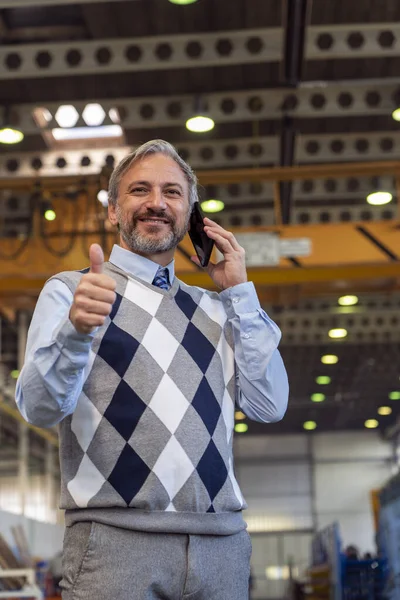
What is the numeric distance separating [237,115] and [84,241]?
2184mm

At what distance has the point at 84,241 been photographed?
9656 millimetres

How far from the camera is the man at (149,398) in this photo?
60.8 inches

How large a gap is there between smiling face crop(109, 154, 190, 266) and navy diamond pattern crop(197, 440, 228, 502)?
0.44 metres

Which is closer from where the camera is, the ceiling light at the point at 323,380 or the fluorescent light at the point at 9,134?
the fluorescent light at the point at 9,134

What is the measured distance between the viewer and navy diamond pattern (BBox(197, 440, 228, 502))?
1650 millimetres

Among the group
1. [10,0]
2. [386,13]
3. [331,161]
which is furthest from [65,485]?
[331,161]

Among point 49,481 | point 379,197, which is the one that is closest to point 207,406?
point 379,197

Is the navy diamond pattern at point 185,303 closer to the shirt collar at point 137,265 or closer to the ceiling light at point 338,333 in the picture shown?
the shirt collar at point 137,265

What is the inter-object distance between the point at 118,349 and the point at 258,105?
8.15 metres

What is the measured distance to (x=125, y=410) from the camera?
1644 mm

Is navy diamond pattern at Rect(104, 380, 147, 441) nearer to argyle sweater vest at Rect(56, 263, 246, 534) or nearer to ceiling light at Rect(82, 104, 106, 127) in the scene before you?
argyle sweater vest at Rect(56, 263, 246, 534)

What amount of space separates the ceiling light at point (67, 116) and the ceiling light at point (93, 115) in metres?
0.12

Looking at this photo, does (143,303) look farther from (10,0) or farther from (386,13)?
(386,13)

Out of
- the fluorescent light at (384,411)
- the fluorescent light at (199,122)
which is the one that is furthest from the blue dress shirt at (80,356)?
the fluorescent light at (384,411)
